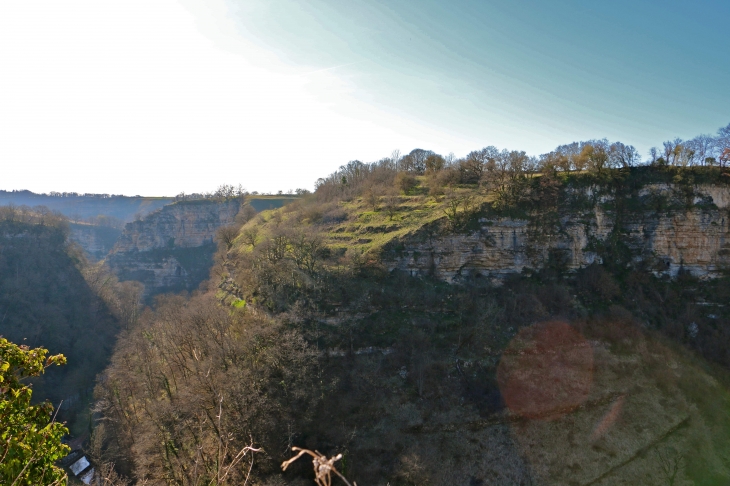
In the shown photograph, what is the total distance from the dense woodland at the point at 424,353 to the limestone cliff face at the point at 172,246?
2840 cm

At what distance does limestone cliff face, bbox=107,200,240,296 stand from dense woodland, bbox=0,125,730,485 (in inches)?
1118

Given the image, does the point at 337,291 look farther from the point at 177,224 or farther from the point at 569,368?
the point at 177,224

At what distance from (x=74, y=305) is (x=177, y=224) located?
31320mm

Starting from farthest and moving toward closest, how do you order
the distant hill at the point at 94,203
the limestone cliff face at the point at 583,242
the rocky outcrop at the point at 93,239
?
the distant hill at the point at 94,203, the rocky outcrop at the point at 93,239, the limestone cliff face at the point at 583,242

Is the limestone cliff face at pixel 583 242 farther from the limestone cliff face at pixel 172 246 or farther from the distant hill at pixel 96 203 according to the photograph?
the distant hill at pixel 96 203

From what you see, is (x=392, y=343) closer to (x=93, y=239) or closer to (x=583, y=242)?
(x=583, y=242)

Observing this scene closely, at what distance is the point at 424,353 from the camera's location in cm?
2509

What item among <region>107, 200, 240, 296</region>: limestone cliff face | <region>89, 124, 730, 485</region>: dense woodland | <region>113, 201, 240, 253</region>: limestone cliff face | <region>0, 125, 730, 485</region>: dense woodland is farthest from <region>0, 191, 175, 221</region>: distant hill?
<region>89, 124, 730, 485</region>: dense woodland

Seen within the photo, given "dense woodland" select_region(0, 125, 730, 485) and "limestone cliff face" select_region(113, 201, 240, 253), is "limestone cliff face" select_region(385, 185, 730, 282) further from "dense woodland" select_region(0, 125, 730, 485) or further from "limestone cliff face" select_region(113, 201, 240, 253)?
"limestone cliff face" select_region(113, 201, 240, 253)

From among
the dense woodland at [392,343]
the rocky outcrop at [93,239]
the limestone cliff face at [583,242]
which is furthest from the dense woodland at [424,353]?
the rocky outcrop at [93,239]

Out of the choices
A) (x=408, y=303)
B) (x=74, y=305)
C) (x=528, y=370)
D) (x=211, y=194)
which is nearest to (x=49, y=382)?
(x=74, y=305)

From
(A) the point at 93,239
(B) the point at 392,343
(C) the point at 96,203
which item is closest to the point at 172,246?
(A) the point at 93,239

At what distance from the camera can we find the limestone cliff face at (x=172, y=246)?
71.3 m

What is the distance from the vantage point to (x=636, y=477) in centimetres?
2022
